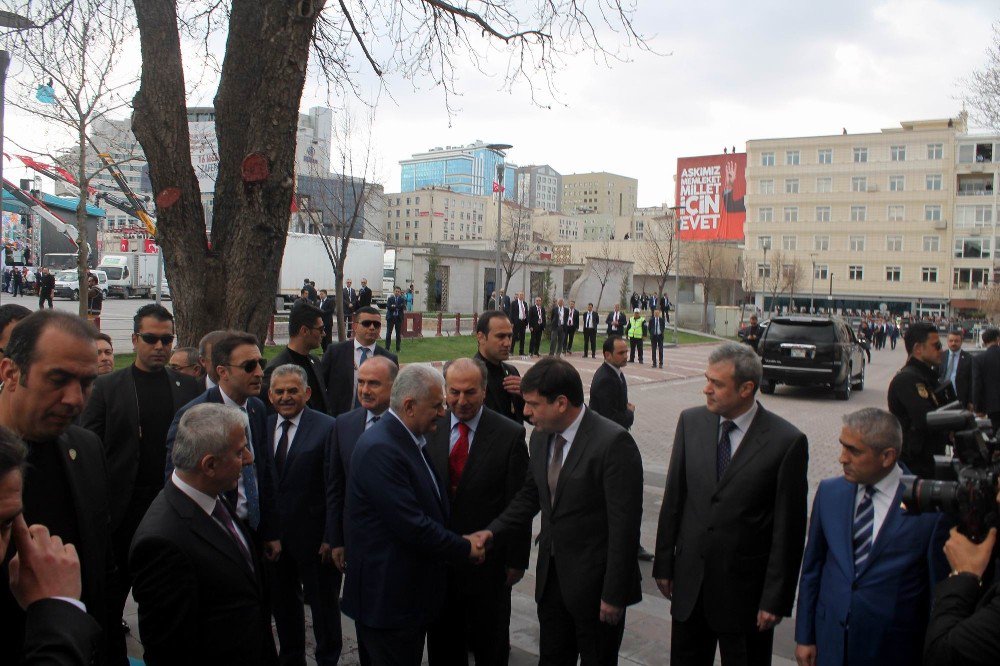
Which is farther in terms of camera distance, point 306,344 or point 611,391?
point 611,391

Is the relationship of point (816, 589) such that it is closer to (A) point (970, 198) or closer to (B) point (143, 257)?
(B) point (143, 257)

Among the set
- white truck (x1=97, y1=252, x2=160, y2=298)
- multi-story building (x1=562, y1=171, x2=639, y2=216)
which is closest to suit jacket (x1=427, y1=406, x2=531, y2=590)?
white truck (x1=97, y1=252, x2=160, y2=298)

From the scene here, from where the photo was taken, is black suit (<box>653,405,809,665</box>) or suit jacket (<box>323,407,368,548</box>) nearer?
black suit (<box>653,405,809,665</box>)

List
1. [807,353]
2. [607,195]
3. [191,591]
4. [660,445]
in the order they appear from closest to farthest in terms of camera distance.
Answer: [191,591]
[660,445]
[807,353]
[607,195]

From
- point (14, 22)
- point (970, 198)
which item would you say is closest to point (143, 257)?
point (14, 22)

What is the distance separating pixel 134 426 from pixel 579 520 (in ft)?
9.04

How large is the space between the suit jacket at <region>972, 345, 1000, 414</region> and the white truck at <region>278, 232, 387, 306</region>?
31.5 meters

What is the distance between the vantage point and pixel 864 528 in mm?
3271

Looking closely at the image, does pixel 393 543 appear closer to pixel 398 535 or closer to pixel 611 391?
pixel 398 535

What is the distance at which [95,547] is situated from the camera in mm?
2531

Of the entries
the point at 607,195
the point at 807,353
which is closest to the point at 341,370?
the point at 807,353

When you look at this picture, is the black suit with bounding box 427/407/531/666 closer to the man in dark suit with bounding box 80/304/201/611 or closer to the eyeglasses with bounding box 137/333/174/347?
the man in dark suit with bounding box 80/304/201/611

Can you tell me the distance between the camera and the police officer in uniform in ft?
19.2

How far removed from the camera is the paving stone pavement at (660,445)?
477 centimetres
